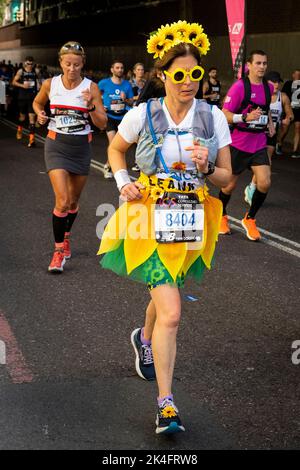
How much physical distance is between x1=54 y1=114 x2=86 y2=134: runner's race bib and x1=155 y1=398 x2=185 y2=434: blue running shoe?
159 inches

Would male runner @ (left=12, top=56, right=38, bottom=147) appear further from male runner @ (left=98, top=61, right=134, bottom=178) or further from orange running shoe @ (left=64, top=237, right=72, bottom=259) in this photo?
orange running shoe @ (left=64, top=237, right=72, bottom=259)

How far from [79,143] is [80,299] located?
1741 mm

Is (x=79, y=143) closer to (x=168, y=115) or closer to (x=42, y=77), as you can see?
(x=168, y=115)

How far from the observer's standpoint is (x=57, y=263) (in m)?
7.50

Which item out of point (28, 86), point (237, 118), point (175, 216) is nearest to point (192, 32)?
point (175, 216)

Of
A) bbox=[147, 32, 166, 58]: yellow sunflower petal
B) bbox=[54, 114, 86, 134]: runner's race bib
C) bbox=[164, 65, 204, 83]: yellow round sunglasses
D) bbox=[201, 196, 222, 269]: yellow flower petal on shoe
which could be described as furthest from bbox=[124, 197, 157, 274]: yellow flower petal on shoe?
bbox=[54, 114, 86, 134]: runner's race bib

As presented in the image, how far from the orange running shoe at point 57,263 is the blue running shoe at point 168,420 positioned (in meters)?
3.48

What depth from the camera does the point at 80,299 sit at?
6609mm

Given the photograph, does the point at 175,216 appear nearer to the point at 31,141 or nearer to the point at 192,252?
A: the point at 192,252

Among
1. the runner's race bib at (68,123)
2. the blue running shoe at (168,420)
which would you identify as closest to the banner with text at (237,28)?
the runner's race bib at (68,123)

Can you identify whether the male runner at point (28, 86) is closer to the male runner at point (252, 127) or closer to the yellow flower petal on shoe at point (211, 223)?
the male runner at point (252, 127)

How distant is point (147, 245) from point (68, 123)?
140 inches
